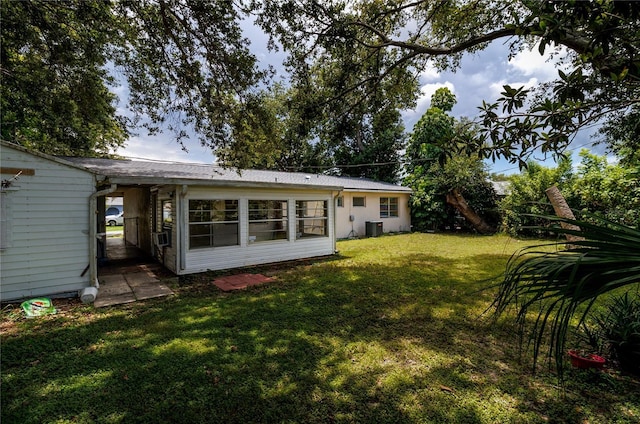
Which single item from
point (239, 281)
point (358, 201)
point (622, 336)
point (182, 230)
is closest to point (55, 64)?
point (182, 230)

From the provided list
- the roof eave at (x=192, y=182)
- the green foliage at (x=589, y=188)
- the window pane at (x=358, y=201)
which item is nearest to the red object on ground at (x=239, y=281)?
the roof eave at (x=192, y=182)

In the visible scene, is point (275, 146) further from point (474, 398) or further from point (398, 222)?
point (398, 222)

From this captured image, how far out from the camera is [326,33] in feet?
20.7

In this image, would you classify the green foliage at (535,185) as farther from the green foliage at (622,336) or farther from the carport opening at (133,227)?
the carport opening at (133,227)

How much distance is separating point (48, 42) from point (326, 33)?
20.7 feet

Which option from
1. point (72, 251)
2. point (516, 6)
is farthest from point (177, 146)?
point (516, 6)

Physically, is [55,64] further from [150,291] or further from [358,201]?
[358,201]

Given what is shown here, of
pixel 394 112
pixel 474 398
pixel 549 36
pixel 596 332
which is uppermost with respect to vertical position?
pixel 394 112

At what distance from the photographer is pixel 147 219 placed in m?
10.0

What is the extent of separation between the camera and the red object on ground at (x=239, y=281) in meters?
6.23

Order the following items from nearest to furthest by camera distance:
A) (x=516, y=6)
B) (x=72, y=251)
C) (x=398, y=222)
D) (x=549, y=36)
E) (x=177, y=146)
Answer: (x=549, y=36)
(x=72, y=251)
(x=516, y=6)
(x=177, y=146)
(x=398, y=222)

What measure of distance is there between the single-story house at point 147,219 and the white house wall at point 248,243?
0.03 m

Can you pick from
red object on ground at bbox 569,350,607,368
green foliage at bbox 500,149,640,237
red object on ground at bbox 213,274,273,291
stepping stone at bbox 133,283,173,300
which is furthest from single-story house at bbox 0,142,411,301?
red object on ground at bbox 569,350,607,368

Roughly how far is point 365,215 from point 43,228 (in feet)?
41.2
